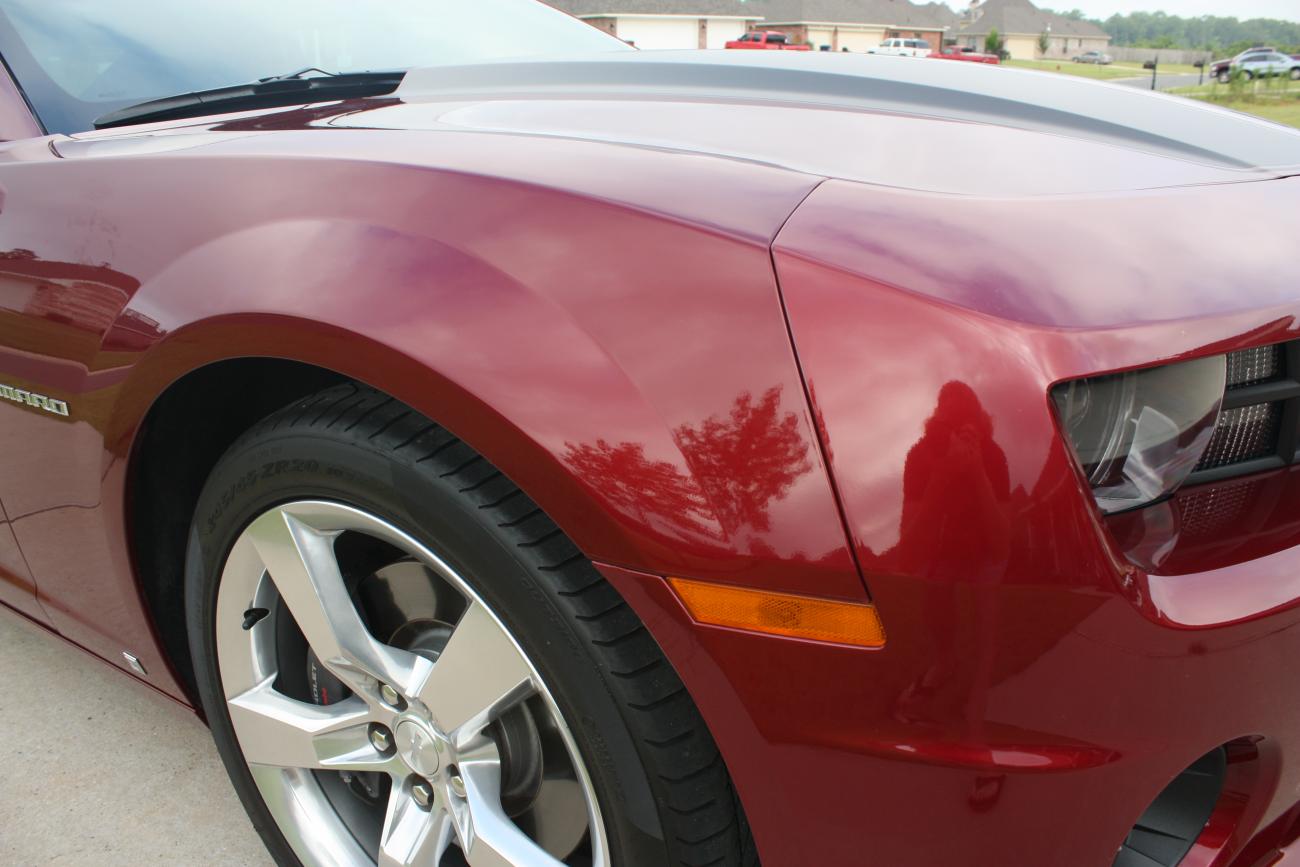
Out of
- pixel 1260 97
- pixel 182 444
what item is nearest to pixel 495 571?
pixel 182 444

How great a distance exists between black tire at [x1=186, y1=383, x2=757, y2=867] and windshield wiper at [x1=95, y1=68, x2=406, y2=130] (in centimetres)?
101

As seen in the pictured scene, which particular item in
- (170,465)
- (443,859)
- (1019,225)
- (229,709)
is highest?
(1019,225)

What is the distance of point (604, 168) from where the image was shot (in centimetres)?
116

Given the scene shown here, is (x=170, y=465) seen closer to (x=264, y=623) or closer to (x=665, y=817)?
(x=264, y=623)

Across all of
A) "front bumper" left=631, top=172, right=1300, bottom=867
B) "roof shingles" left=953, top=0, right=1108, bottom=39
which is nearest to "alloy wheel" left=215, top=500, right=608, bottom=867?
"front bumper" left=631, top=172, right=1300, bottom=867

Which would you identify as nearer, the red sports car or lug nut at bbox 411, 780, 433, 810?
the red sports car

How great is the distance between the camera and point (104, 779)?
6.58ft

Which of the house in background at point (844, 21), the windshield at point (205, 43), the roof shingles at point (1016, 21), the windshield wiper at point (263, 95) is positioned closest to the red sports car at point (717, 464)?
the windshield wiper at point (263, 95)

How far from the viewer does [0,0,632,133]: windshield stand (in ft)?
6.31

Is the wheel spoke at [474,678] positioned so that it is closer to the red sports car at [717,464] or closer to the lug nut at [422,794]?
the red sports car at [717,464]

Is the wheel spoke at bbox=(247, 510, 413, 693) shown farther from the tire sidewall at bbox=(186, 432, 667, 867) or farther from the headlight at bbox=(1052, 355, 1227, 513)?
the headlight at bbox=(1052, 355, 1227, 513)

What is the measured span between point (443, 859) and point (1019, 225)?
1099mm

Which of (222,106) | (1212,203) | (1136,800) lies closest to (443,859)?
(1136,800)

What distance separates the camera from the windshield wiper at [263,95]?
1.90 m
